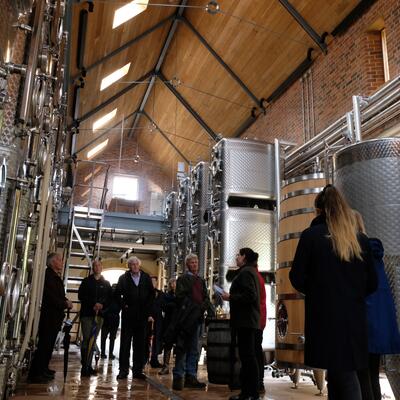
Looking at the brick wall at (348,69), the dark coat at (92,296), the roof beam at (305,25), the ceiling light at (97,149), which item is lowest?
the dark coat at (92,296)

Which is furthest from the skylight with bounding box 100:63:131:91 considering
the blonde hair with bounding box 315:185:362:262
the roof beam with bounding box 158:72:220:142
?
the blonde hair with bounding box 315:185:362:262

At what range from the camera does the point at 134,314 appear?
244 inches

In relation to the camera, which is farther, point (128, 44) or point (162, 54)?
point (162, 54)

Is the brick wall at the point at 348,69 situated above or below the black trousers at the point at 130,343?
above

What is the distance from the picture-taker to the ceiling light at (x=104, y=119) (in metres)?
17.4

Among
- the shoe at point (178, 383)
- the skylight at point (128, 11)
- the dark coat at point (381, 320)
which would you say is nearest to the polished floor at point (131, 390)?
the shoe at point (178, 383)

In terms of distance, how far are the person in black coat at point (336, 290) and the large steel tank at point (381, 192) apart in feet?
5.45

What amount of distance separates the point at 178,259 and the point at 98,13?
20.2 feet

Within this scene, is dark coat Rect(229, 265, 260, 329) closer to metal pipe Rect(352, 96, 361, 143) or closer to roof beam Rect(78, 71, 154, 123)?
metal pipe Rect(352, 96, 361, 143)

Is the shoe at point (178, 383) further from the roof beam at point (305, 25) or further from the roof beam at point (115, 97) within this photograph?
the roof beam at point (115, 97)

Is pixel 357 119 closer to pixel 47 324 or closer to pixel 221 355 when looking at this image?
pixel 221 355

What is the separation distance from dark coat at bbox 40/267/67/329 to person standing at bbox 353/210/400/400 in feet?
12.3

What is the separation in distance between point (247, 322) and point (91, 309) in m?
2.94

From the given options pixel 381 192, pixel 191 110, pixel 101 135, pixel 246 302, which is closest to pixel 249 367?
pixel 246 302
